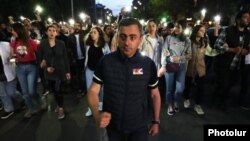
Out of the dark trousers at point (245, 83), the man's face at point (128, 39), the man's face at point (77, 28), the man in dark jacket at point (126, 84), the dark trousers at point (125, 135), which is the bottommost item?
the dark trousers at point (245, 83)

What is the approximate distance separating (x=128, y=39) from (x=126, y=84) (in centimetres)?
45

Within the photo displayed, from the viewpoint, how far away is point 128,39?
254 cm

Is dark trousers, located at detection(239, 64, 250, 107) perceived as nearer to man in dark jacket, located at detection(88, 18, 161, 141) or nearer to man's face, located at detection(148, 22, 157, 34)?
man's face, located at detection(148, 22, 157, 34)

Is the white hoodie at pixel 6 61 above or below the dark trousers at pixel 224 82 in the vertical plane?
above

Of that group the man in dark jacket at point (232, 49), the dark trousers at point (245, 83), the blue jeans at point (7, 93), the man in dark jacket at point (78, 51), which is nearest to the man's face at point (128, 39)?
the man in dark jacket at point (232, 49)

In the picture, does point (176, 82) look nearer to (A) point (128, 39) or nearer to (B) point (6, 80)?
(A) point (128, 39)

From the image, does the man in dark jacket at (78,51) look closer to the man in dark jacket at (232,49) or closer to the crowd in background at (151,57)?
the crowd in background at (151,57)

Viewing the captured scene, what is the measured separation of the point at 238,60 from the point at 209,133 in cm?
281

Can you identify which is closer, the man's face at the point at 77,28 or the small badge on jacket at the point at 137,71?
the small badge on jacket at the point at 137,71

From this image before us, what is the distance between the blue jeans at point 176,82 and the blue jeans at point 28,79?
3146 millimetres

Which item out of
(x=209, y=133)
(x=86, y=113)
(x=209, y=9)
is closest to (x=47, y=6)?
(x=209, y=9)

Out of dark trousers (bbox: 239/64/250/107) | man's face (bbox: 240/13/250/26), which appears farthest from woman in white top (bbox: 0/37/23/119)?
dark trousers (bbox: 239/64/250/107)

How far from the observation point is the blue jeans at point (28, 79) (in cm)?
601

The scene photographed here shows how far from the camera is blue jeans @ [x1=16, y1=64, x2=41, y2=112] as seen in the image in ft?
Result: 19.7
